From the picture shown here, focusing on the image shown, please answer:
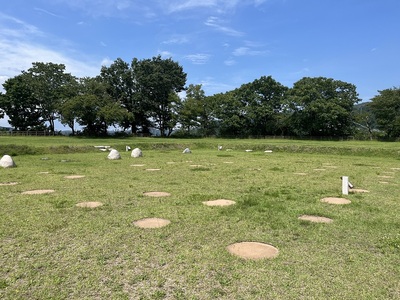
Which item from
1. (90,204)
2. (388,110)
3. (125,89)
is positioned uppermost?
(125,89)

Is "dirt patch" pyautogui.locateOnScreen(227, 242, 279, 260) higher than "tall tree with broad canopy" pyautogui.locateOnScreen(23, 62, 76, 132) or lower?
lower

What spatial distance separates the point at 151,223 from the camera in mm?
3947

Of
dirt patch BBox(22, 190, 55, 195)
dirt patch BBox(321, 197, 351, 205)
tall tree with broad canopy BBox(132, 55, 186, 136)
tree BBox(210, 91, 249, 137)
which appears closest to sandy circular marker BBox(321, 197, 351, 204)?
dirt patch BBox(321, 197, 351, 205)

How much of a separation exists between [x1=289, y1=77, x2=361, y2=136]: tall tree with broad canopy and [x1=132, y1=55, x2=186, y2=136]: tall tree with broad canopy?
1869 cm

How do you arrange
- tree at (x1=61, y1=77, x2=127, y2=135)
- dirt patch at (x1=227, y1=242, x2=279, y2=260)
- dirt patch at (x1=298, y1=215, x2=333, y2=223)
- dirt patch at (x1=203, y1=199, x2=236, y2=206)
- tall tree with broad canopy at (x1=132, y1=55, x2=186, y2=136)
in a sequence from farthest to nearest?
tall tree with broad canopy at (x1=132, y1=55, x2=186, y2=136) < tree at (x1=61, y1=77, x2=127, y2=135) < dirt patch at (x1=203, y1=199, x2=236, y2=206) < dirt patch at (x1=298, y1=215, x2=333, y2=223) < dirt patch at (x1=227, y1=242, x2=279, y2=260)

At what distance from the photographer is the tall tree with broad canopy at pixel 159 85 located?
47.9 metres

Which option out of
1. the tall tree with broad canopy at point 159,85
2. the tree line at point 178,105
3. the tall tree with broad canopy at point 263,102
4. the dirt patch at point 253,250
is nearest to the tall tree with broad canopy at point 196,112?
the tree line at point 178,105

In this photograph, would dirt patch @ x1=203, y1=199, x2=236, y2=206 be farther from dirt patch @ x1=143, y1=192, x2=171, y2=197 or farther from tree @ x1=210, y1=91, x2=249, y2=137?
tree @ x1=210, y1=91, x2=249, y2=137

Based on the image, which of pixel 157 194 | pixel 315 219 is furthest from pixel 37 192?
pixel 315 219

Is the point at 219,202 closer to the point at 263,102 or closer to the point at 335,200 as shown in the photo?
the point at 335,200

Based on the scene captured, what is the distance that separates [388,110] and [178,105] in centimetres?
2805

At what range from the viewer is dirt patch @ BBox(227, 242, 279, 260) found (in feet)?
9.61

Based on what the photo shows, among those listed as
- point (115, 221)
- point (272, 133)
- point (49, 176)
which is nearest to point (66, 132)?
point (272, 133)

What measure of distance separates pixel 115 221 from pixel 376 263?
300 cm
